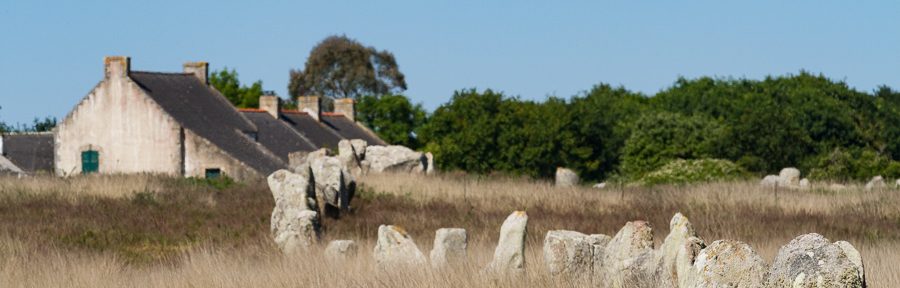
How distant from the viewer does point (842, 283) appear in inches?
352

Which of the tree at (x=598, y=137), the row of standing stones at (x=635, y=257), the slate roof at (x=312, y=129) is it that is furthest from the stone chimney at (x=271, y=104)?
the row of standing stones at (x=635, y=257)

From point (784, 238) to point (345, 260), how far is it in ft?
23.7

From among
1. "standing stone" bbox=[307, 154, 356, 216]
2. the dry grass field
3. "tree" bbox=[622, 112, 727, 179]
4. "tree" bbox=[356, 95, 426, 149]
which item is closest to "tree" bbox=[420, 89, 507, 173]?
"tree" bbox=[622, 112, 727, 179]

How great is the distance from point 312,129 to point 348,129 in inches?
218

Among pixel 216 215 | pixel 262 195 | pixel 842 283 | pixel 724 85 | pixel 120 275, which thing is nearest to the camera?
pixel 842 283

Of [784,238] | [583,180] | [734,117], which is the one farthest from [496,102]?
[784,238]

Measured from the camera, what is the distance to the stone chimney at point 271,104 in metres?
64.5

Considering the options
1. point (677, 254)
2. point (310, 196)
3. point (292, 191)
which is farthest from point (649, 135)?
point (677, 254)

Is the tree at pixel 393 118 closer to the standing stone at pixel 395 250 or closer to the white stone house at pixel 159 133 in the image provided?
the white stone house at pixel 159 133

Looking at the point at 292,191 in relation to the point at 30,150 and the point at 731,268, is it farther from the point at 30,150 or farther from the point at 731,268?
the point at 30,150

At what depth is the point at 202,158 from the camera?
55.0 metres

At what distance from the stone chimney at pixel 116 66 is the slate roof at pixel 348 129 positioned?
601 inches

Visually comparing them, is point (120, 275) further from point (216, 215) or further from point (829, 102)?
point (829, 102)

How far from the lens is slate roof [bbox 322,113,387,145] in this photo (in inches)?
2798
